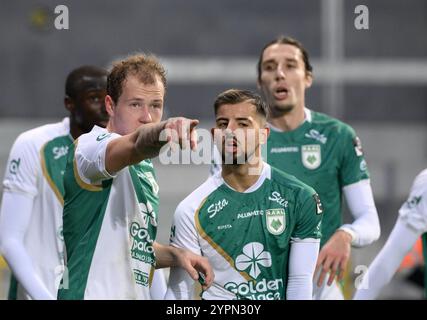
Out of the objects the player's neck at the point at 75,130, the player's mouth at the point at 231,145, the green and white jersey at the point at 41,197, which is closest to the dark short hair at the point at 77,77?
the player's neck at the point at 75,130

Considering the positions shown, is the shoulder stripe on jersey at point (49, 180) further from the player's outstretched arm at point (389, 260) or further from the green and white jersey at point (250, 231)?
the player's outstretched arm at point (389, 260)

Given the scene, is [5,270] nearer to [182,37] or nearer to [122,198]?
[182,37]

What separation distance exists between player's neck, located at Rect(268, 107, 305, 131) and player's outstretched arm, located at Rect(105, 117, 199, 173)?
2321mm

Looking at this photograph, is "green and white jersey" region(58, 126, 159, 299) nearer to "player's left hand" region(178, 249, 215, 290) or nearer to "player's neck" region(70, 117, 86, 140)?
"player's left hand" region(178, 249, 215, 290)

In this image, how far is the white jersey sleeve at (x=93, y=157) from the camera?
4.41 m

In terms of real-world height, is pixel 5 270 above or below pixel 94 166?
below

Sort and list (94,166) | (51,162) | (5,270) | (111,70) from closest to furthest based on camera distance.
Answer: (94,166), (111,70), (51,162), (5,270)

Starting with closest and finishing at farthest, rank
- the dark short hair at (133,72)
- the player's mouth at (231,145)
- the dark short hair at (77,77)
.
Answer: the dark short hair at (133,72), the player's mouth at (231,145), the dark short hair at (77,77)

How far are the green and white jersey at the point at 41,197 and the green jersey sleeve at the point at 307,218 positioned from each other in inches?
76.4

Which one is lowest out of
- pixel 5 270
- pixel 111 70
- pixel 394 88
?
pixel 5 270

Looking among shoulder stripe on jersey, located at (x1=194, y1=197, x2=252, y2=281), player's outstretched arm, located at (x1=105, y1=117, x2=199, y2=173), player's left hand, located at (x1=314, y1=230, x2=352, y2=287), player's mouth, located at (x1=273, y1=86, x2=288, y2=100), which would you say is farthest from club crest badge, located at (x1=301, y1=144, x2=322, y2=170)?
player's outstretched arm, located at (x1=105, y1=117, x2=199, y2=173)
